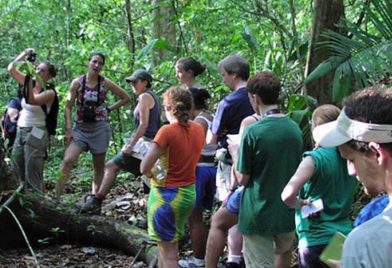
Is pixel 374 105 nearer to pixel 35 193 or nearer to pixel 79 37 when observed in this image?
pixel 35 193

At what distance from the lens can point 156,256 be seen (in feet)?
17.1

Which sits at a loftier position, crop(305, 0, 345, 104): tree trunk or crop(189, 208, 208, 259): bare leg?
crop(305, 0, 345, 104): tree trunk

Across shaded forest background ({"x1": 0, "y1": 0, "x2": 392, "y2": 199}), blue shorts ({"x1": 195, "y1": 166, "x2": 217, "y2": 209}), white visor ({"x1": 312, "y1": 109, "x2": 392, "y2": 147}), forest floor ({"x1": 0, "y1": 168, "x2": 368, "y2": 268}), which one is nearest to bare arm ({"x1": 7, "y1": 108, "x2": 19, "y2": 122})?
forest floor ({"x1": 0, "y1": 168, "x2": 368, "y2": 268})

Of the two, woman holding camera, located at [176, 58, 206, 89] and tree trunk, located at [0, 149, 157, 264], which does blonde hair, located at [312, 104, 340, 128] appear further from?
tree trunk, located at [0, 149, 157, 264]

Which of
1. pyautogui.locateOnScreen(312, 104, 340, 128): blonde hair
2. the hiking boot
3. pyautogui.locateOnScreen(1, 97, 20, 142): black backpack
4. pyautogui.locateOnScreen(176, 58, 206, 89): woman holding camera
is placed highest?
pyautogui.locateOnScreen(176, 58, 206, 89): woman holding camera

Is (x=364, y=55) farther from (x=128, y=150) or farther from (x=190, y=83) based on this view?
(x=128, y=150)

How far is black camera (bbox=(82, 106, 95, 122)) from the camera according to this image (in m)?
6.54

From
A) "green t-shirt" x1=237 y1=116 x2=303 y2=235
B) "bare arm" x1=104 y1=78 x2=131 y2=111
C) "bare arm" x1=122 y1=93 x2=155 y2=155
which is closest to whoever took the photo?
"green t-shirt" x1=237 y1=116 x2=303 y2=235

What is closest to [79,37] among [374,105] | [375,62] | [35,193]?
[35,193]

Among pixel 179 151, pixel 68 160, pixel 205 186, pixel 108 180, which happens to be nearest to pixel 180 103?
pixel 179 151

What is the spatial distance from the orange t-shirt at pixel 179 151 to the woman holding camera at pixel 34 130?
2.38 meters

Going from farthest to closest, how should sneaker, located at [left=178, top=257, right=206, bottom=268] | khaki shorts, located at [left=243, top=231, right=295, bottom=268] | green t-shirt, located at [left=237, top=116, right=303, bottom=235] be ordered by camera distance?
sneaker, located at [left=178, top=257, right=206, bottom=268]
khaki shorts, located at [left=243, top=231, right=295, bottom=268]
green t-shirt, located at [left=237, top=116, right=303, bottom=235]

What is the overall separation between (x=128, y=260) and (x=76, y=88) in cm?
212

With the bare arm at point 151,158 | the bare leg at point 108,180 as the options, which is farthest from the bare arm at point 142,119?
the bare arm at point 151,158
